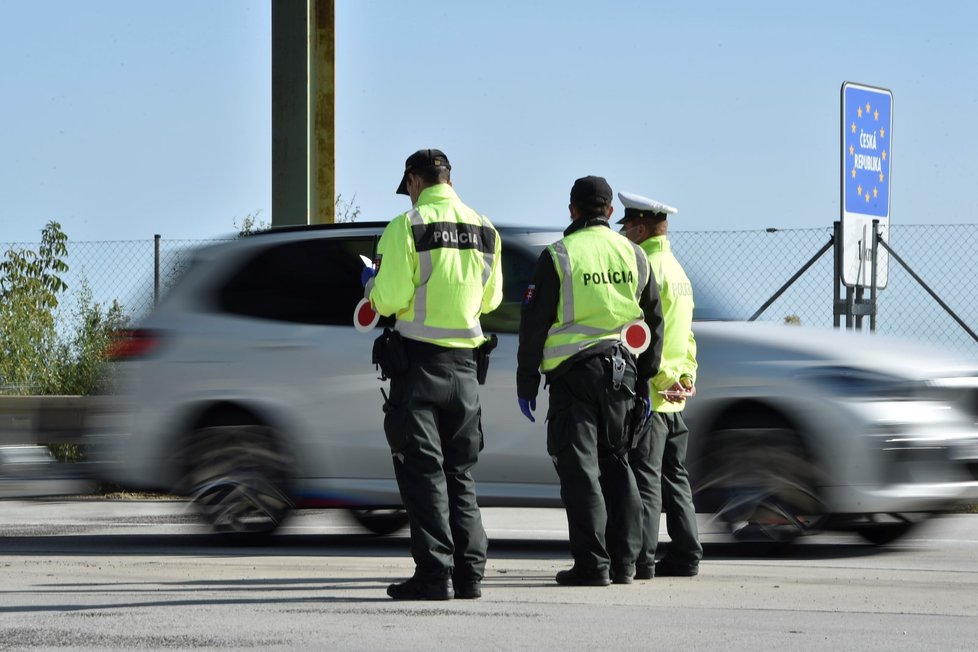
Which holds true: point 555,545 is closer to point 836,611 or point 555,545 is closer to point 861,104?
point 836,611

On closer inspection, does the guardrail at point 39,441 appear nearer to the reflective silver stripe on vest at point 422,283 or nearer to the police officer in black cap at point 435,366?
the police officer in black cap at point 435,366

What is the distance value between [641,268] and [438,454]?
1.25m

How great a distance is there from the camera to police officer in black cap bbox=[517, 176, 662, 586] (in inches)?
277

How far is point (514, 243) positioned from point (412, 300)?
2.32 metres

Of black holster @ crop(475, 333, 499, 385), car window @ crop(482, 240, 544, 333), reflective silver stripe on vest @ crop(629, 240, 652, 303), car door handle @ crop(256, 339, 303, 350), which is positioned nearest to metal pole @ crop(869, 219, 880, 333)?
car window @ crop(482, 240, 544, 333)

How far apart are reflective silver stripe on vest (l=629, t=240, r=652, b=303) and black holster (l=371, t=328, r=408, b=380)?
1111 mm

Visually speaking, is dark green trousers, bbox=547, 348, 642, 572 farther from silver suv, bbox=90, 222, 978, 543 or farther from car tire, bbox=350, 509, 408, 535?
car tire, bbox=350, 509, 408, 535

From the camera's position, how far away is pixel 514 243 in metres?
8.99

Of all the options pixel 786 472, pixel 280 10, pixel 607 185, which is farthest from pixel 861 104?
pixel 607 185

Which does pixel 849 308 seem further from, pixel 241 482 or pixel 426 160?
pixel 426 160

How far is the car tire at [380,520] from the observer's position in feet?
33.5

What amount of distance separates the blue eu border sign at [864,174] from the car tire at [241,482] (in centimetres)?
579

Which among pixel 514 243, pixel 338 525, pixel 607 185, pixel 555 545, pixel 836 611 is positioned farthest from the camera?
pixel 338 525

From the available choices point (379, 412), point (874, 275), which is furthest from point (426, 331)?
point (874, 275)
